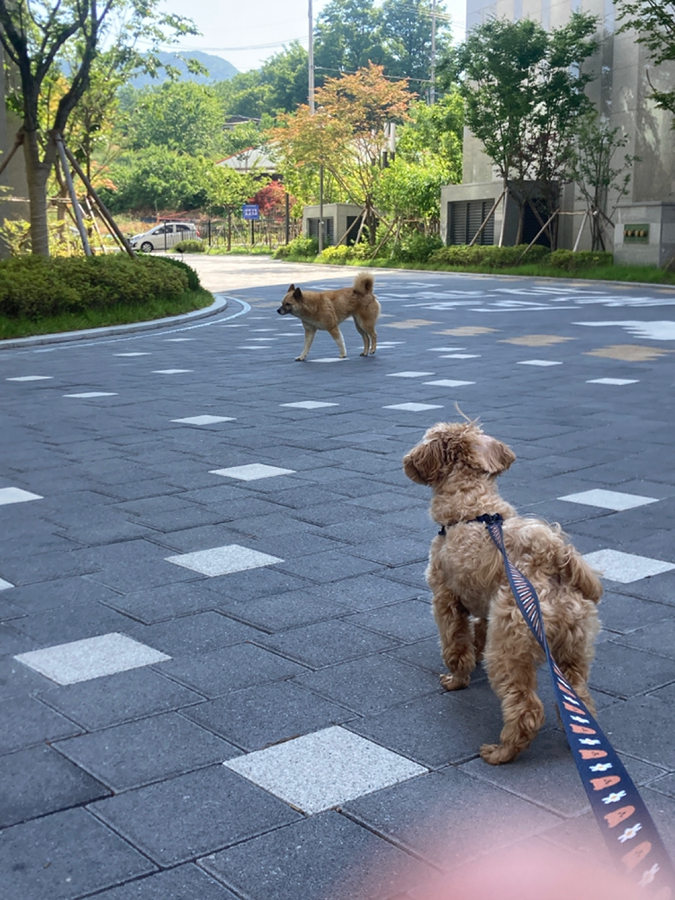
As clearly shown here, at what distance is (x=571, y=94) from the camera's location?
29.8m

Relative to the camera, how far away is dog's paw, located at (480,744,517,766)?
2.75m

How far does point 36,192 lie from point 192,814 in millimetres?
15858

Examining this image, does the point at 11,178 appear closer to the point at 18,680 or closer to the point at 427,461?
the point at 18,680

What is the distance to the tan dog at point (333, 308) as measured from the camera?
11.9 meters

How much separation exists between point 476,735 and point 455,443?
0.85m

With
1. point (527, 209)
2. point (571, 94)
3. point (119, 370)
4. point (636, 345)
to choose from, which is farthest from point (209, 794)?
point (527, 209)

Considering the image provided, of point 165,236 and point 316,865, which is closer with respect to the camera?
point 316,865

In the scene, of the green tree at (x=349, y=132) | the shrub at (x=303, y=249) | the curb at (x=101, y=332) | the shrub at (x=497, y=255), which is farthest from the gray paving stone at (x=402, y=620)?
the shrub at (x=303, y=249)

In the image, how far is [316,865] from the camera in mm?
2307

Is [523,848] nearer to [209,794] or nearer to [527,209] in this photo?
[209,794]

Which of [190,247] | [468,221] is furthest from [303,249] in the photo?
[190,247]

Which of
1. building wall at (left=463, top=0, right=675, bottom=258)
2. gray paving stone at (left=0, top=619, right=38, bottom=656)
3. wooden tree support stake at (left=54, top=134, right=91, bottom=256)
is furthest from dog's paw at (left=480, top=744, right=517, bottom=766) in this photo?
building wall at (left=463, top=0, right=675, bottom=258)

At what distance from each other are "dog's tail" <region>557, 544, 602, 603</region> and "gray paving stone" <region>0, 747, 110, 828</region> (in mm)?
1343

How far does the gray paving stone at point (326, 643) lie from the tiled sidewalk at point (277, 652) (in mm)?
10
